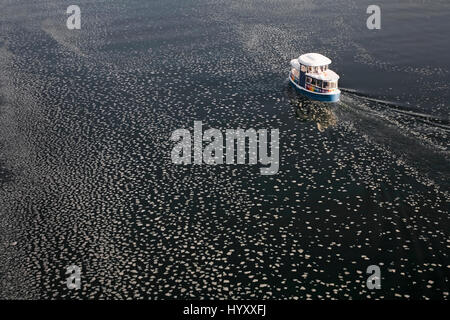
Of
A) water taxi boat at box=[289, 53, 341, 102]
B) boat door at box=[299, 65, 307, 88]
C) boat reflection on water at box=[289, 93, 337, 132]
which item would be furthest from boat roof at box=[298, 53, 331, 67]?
boat reflection on water at box=[289, 93, 337, 132]

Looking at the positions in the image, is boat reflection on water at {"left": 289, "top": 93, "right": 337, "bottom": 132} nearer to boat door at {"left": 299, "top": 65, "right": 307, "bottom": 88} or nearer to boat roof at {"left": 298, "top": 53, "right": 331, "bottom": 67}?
boat door at {"left": 299, "top": 65, "right": 307, "bottom": 88}

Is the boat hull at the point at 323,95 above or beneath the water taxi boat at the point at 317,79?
beneath

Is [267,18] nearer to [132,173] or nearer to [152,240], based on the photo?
[132,173]

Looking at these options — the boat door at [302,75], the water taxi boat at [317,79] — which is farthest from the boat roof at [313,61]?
the boat door at [302,75]

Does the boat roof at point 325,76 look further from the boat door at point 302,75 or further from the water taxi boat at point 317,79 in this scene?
the boat door at point 302,75
